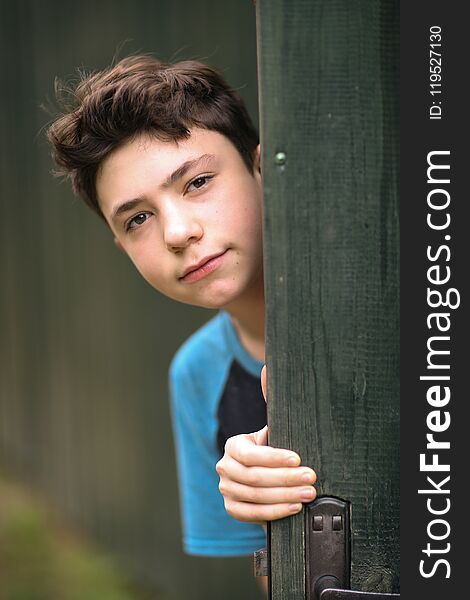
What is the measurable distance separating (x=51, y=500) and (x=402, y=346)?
361 cm

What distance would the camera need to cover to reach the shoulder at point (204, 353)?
2.84 metres

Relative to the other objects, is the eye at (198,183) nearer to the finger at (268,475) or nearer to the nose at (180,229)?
the nose at (180,229)

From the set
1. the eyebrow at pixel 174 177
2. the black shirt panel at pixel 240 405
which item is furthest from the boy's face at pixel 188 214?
the black shirt panel at pixel 240 405

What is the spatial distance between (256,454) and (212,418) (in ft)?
4.56

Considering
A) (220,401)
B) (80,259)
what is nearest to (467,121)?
(220,401)

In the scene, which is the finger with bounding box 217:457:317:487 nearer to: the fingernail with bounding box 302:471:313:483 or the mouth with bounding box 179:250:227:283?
the fingernail with bounding box 302:471:313:483

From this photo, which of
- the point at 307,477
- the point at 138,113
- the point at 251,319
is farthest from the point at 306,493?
the point at 251,319

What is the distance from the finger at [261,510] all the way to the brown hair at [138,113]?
80cm

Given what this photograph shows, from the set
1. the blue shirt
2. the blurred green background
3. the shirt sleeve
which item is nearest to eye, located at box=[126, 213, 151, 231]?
the blue shirt

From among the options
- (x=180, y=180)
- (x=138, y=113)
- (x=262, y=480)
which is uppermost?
(x=138, y=113)

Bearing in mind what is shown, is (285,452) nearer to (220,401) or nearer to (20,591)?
(220,401)

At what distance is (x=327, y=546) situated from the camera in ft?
4.72

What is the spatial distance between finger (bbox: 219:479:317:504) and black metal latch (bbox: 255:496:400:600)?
25 mm

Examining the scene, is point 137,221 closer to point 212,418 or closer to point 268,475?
point 268,475
